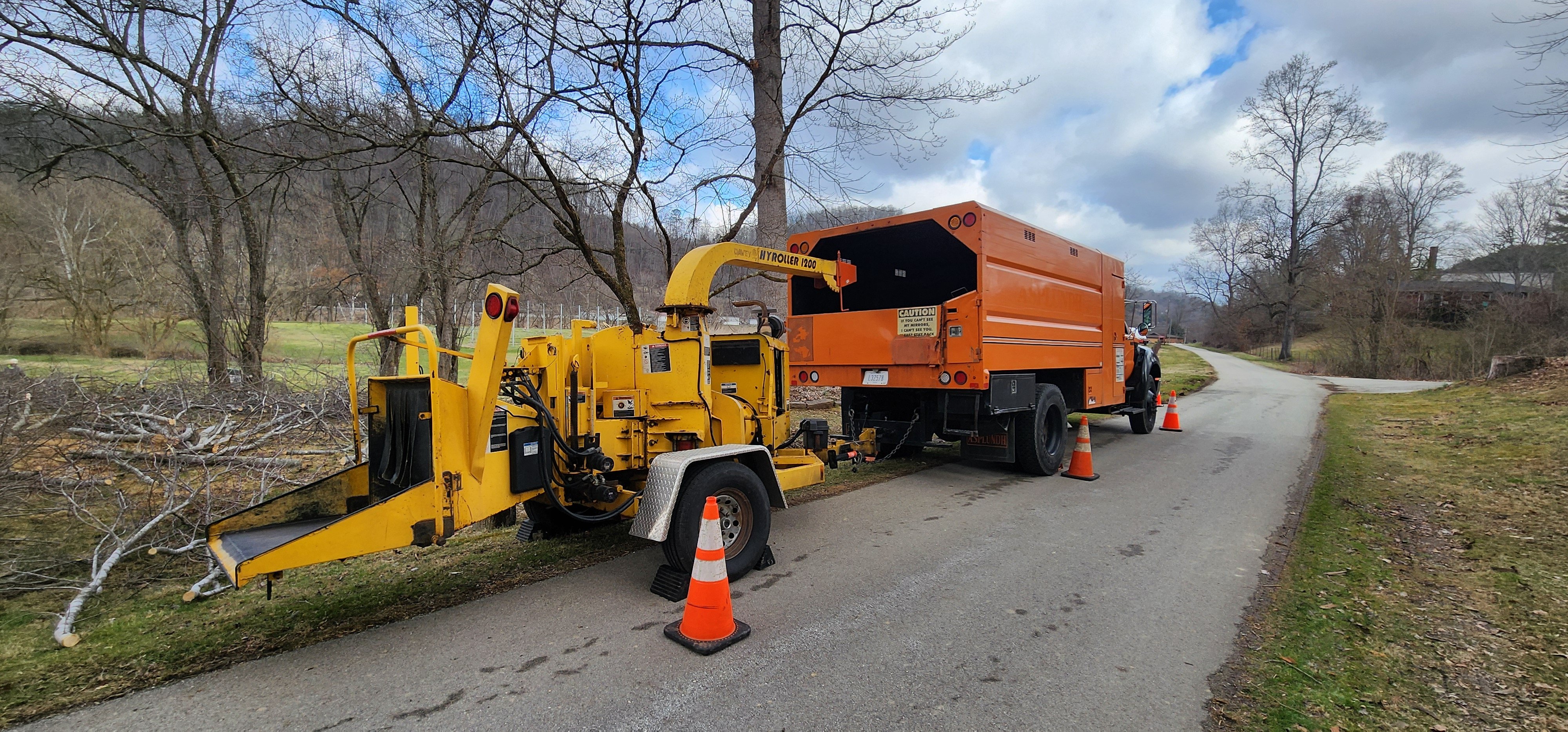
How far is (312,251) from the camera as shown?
15.7 m

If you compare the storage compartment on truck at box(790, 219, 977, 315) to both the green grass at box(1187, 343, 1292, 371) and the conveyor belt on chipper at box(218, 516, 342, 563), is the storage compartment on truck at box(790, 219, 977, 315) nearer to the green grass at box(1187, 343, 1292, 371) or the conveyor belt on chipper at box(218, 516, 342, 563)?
the conveyor belt on chipper at box(218, 516, 342, 563)

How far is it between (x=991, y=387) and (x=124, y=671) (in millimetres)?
6615

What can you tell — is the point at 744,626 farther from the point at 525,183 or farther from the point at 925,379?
→ the point at 525,183

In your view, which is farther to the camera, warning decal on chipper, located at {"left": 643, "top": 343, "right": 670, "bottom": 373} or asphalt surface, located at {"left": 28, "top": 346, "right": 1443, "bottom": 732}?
warning decal on chipper, located at {"left": 643, "top": 343, "right": 670, "bottom": 373}

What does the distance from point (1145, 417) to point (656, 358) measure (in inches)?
402

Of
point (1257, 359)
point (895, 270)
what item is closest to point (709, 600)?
point (895, 270)

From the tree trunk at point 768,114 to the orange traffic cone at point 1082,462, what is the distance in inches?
209

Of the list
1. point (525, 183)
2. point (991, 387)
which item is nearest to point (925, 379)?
point (991, 387)

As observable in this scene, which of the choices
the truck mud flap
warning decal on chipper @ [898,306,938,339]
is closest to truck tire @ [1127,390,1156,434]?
the truck mud flap

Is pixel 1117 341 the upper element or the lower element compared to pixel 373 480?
upper

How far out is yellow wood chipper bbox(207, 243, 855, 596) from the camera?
3.30m

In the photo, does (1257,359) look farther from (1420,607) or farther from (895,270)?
(1420,607)

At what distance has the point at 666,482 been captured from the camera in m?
3.97

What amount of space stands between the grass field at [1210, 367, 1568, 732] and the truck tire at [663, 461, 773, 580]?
2.60m
